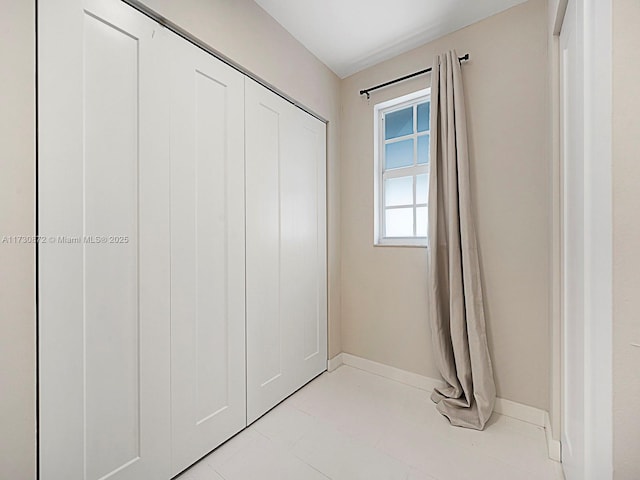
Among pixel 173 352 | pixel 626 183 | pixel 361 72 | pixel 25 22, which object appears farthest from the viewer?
pixel 361 72

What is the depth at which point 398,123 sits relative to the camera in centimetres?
238

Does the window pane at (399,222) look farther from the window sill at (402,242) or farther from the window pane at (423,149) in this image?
the window pane at (423,149)

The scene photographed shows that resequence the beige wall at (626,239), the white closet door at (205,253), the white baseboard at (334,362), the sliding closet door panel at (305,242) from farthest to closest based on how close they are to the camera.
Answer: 1. the white baseboard at (334,362)
2. the sliding closet door panel at (305,242)
3. the white closet door at (205,253)
4. the beige wall at (626,239)

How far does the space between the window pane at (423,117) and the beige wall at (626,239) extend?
1549 millimetres

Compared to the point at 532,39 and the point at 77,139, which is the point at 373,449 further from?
the point at 532,39

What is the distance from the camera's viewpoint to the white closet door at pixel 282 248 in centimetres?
174

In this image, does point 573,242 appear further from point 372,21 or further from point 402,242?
point 372,21

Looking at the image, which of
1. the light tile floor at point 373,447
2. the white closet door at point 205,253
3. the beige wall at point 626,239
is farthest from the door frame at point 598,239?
the white closet door at point 205,253

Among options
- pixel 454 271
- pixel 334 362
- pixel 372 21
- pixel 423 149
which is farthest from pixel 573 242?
pixel 334 362

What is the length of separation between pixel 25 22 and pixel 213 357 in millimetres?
1507

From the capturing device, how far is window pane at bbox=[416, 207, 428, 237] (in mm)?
2238

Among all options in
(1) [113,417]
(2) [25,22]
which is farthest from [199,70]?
(1) [113,417]

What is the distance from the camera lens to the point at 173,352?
1.32 m

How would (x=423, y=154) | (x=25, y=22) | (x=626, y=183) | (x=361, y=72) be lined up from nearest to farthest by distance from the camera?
(x=626, y=183)
(x=25, y=22)
(x=423, y=154)
(x=361, y=72)
